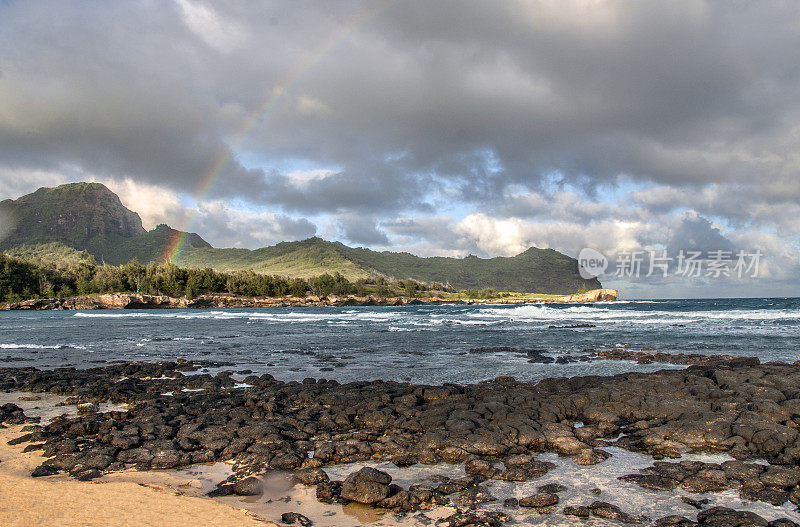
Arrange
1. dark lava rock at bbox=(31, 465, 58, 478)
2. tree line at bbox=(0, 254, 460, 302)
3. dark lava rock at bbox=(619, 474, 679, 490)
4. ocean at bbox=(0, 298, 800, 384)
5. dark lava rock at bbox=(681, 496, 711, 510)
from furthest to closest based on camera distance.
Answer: tree line at bbox=(0, 254, 460, 302), ocean at bbox=(0, 298, 800, 384), dark lava rock at bbox=(31, 465, 58, 478), dark lava rock at bbox=(619, 474, 679, 490), dark lava rock at bbox=(681, 496, 711, 510)

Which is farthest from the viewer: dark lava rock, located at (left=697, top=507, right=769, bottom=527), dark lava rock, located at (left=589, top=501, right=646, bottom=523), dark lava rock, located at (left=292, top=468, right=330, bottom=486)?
dark lava rock, located at (left=292, top=468, right=330, bottom=486)

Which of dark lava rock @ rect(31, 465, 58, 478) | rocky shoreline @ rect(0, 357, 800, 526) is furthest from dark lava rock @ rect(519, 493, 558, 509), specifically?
dark lava rock @ rect(31, 465, 58, 478)

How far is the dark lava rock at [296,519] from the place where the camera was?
6422mm

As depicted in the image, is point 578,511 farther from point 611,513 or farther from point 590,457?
point 590,457

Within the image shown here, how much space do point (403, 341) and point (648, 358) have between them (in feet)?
57.4

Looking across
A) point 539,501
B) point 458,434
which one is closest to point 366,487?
point 539,501

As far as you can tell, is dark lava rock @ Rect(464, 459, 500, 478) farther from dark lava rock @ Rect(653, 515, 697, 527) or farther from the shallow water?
dark lava rock @ Rect(653, 515, 697, 527)

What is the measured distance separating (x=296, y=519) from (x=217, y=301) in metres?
140

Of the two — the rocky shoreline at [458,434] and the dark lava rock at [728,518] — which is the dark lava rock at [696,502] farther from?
the dark lava rock at [728,518]

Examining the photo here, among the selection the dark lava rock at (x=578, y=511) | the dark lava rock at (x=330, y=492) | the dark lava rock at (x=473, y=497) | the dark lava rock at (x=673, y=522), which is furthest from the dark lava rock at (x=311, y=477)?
the dark lava rock at (x=673, y=522)

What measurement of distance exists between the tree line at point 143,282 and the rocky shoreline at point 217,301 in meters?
5.21

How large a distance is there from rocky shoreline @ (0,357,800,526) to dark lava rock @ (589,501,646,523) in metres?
0.02

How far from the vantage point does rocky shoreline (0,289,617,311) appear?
10944cm

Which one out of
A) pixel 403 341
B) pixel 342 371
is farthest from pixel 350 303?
pixel 342 371
